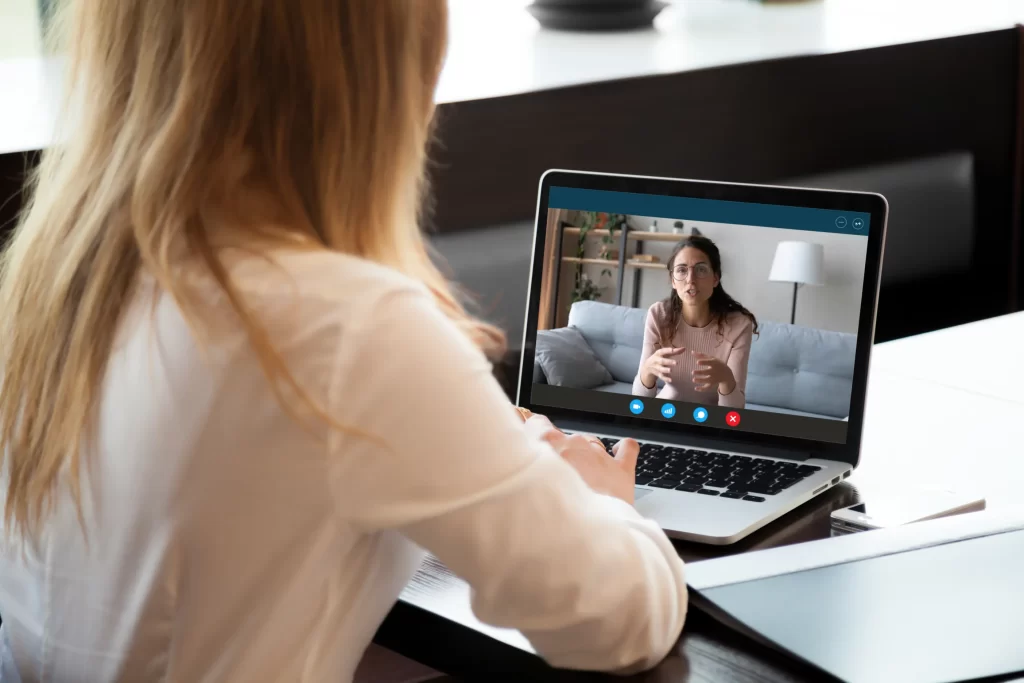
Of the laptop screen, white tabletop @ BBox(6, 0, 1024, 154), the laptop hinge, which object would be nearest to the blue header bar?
the laptop screen

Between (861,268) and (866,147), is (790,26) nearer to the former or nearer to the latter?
(866,147)

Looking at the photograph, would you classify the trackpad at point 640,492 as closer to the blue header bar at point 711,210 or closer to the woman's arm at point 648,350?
the woman's arm at point 648,350

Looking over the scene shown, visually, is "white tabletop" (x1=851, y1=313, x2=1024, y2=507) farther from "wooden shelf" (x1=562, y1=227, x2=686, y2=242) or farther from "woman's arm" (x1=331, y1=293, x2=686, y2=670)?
"woman's arm" (x1=331, y1=293, x2=686, y2=670)

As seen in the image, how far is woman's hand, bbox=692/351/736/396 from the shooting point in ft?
4.01

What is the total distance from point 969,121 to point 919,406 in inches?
68.6

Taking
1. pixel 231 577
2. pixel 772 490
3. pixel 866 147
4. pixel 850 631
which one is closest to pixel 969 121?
pixel 866 147

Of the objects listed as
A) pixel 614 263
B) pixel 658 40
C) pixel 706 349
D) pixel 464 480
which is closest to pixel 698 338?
pixel 706 349

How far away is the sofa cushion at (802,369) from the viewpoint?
3.97ft

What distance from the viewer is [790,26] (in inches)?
120

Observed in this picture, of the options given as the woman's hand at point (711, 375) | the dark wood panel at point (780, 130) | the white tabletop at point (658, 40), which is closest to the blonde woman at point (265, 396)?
the woman's hand at point (711, 375)

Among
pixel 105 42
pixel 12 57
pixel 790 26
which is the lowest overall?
pixel 105 42

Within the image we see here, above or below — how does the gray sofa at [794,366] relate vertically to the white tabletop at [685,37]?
below

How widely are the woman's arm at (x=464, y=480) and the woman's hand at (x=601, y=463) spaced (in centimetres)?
20

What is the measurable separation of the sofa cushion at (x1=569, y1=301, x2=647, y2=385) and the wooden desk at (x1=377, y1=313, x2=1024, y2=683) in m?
0.24
